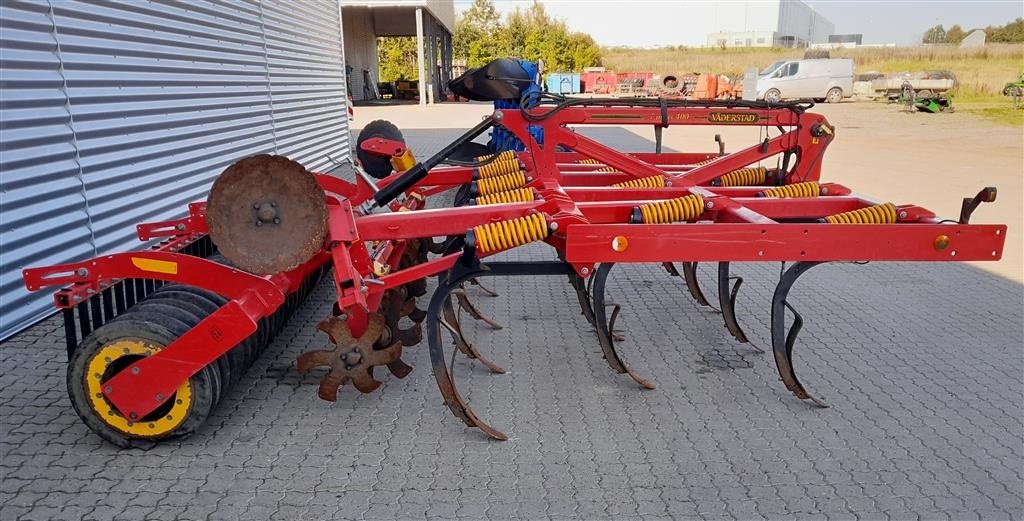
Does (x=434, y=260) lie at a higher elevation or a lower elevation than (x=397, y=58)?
lower

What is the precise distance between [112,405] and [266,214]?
110 cm

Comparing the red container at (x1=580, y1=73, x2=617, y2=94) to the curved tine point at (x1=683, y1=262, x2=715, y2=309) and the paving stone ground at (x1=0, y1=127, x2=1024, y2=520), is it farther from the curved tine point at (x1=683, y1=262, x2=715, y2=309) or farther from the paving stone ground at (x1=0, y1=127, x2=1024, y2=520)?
the paving stone ground at (x1=0, y1=127, x2=1024, y2=520)

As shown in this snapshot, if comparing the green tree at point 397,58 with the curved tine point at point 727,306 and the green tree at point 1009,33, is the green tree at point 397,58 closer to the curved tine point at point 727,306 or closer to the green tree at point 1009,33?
the curved tine point at point 727,306

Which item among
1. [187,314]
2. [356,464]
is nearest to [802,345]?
[356,464]

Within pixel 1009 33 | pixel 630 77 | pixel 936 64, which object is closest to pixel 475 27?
pixel 630 77

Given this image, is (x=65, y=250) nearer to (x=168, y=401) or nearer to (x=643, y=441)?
(x=168, y=401)

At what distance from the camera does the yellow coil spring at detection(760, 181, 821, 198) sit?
462 cm

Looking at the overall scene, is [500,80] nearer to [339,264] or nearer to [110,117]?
[110,117]

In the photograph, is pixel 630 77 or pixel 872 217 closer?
pixel 872 217

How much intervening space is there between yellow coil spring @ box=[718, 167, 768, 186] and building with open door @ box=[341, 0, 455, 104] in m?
21.4

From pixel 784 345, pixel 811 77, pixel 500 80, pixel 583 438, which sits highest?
pixel 500 80

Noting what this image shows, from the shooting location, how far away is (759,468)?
3.09 meters

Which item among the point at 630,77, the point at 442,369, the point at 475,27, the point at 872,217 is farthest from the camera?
the point at 475,27

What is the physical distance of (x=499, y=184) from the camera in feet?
15.8
